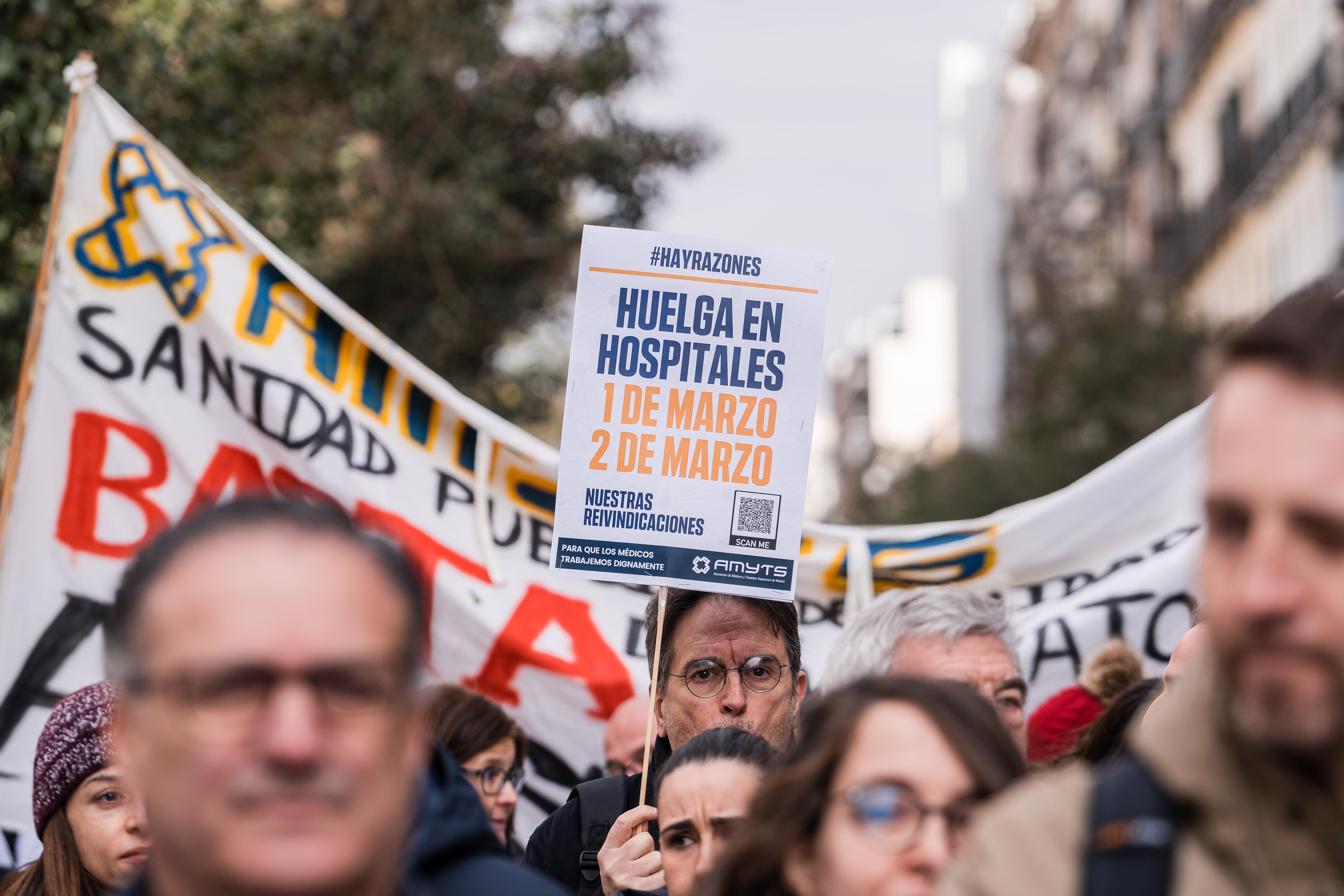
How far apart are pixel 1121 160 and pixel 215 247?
3960 cm

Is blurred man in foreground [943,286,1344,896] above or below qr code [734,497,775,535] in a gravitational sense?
below

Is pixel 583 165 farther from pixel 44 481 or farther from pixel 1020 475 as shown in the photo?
pixel 1020 475

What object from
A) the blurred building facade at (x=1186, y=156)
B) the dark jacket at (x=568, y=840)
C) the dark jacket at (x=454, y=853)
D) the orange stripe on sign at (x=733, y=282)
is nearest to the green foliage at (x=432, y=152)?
the orange stripe on sign at (x=733, y=282)

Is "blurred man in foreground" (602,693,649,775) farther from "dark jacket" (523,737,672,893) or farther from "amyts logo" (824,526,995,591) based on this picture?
"dark jacket" (523,737,672,893)

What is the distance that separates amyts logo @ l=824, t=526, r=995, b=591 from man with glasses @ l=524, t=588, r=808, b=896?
1.83 m

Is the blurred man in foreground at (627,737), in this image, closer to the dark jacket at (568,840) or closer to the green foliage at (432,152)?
the dark jacket at (568,840)

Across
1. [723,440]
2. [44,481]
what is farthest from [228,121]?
[723,440]

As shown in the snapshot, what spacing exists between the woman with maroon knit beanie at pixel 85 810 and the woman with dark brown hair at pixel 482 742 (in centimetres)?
113

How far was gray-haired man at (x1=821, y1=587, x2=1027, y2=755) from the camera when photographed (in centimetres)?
375


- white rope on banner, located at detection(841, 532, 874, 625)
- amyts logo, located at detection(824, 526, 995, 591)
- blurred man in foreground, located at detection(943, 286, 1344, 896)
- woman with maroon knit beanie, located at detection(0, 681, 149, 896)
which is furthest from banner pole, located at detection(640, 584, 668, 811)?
blurred man in foreground, located at detection(943, 286, 1344, 896)

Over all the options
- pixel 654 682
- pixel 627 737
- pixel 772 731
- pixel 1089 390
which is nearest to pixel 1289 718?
pixel 772 731

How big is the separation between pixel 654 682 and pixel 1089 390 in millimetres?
26673

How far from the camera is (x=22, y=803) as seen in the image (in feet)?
16.2

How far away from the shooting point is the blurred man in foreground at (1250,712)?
1575 millimetres
